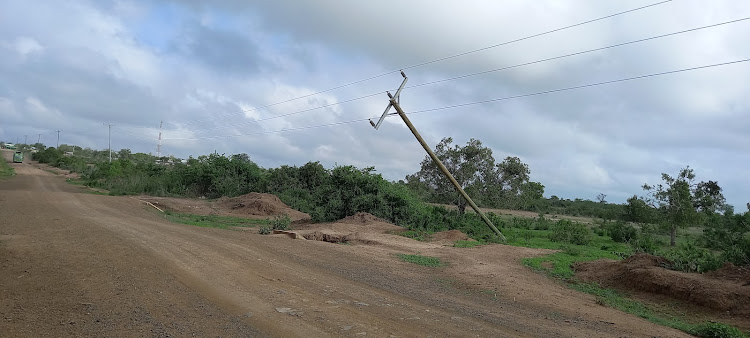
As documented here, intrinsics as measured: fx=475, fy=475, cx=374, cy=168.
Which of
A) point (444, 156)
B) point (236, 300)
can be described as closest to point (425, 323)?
point (236, 300)

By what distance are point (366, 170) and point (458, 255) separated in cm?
1165

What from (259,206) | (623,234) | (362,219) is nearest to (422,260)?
(362,219)

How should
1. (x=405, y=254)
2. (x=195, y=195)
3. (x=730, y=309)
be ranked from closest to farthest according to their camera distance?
(x=730, y=309) → (x=405, y=254) → (x=195, y=195)

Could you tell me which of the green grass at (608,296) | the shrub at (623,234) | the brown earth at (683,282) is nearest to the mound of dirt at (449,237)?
the green grass at (608,296)

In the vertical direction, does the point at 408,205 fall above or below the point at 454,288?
above

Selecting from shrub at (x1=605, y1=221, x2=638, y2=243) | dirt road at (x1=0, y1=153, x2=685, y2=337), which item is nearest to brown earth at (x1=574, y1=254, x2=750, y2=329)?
dirt road at (x1=0, y1=153, x2=685, y2=337)

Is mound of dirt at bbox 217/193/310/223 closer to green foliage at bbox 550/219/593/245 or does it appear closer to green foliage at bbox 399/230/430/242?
green foliage at bbox 399/230/430/242

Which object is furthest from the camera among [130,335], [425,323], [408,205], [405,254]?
[408,205]

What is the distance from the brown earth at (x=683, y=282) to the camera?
9.27 m

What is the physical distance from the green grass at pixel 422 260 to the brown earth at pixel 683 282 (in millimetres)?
3797

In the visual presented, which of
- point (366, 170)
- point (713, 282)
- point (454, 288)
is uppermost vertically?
point (366, 170)

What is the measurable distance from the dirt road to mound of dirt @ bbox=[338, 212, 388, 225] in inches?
348

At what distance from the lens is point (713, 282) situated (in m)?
10.2

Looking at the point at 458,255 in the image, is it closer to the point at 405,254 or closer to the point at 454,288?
the point at 405,254
